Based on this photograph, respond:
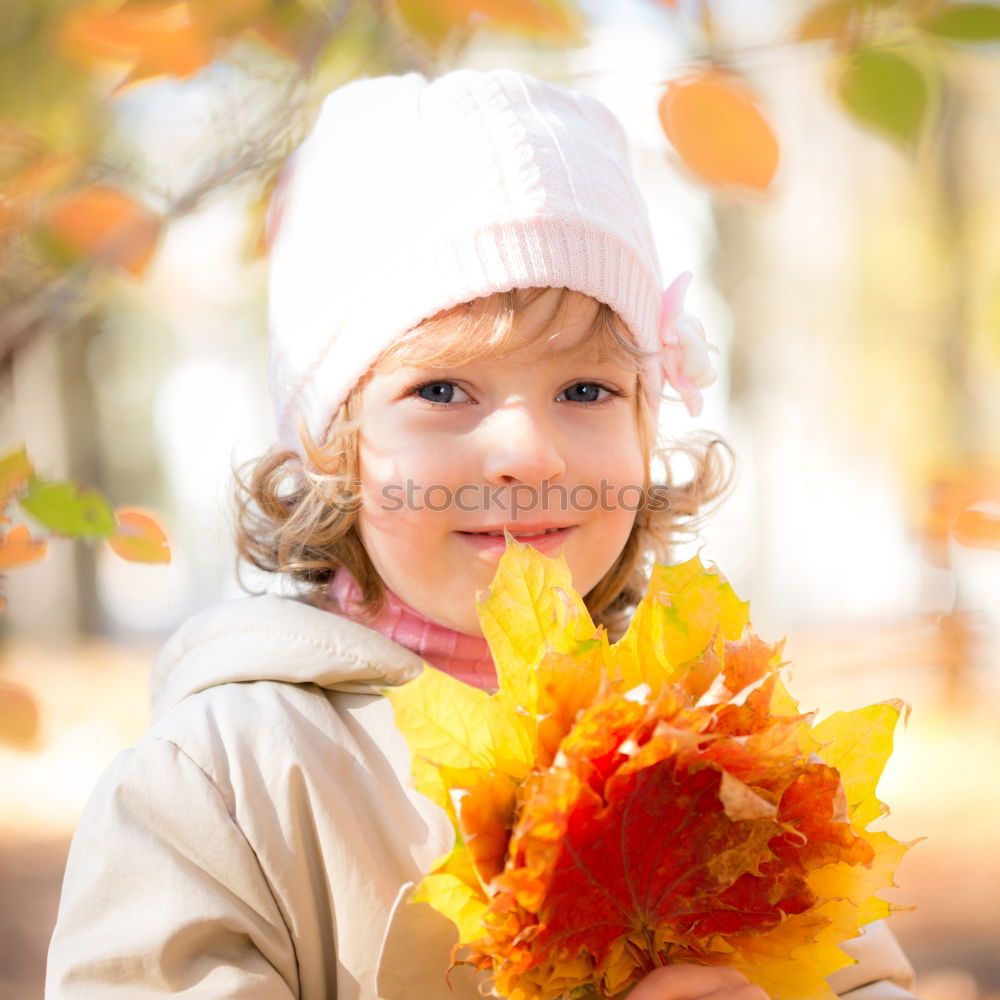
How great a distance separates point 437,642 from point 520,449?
0.37 m

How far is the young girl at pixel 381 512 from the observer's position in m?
1.33

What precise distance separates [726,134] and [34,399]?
672 cm

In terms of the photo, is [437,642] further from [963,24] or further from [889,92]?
[963,24]

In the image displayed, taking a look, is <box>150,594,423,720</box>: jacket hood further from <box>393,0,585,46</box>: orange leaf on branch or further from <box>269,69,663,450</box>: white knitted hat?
<box>393,0,585,46</box>: orange leaf on branch

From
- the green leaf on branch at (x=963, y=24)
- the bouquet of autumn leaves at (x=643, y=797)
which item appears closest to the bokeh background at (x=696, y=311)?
the green leaf on branch at (x=963, y=24)

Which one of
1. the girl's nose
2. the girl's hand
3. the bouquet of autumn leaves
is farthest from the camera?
the girl's nose

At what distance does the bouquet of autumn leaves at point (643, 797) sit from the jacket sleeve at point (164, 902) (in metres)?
0.39

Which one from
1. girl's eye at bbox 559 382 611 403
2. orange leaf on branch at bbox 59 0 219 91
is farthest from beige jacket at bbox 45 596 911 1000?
orange leaf on branch at bbox 59 0 219 91

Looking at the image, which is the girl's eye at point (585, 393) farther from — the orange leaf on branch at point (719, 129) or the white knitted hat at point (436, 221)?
the orange leaf on branch at point (719, 129)

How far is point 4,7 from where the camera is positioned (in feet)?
13.7

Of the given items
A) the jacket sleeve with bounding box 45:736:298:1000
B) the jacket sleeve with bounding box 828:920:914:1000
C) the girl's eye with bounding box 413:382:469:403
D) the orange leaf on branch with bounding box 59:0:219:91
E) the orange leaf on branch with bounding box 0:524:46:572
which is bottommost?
the jacket sleeve with bounding box 828:920:914:1000

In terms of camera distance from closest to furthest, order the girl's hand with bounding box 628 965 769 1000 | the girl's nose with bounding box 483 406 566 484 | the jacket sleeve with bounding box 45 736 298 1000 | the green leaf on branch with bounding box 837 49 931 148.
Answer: the girl's hand with bounding box 628 965 769 1000 → the jacket sleeve with bounding box 45 736 298 1000 → the girl's nose with bounding box 483 406 566 484 → the green leaf on branch with bounding box 837 49 931 148

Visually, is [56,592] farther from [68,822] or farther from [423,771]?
[423,771]

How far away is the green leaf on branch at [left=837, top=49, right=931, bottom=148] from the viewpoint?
1.56m
